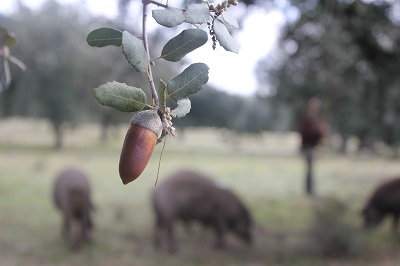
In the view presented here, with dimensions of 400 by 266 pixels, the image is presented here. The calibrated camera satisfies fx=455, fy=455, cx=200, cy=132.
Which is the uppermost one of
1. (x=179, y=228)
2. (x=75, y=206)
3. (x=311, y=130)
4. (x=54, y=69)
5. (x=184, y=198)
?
(x=54, y=69)

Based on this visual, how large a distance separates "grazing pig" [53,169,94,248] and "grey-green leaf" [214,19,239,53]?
5.57 metres

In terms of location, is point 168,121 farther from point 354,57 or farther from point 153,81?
point 354,57

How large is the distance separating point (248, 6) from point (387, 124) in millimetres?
2609

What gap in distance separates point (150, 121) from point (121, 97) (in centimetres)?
5

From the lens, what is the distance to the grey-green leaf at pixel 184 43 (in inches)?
19.6

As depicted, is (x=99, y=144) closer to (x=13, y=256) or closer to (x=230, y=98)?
(x=230, y=98)

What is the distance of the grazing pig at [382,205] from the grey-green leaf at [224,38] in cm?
649

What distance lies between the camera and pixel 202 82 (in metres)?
0.49

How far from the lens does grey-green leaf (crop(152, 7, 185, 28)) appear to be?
47cm

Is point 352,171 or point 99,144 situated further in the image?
point 99,144

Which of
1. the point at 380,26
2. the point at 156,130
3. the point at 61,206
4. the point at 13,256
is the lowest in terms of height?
the point at 13,256

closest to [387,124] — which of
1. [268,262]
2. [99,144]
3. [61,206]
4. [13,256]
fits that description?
[268,262]

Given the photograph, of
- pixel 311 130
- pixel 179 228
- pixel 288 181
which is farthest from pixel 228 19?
pixel 288 181

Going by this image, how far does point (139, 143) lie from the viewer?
445 millimetres
